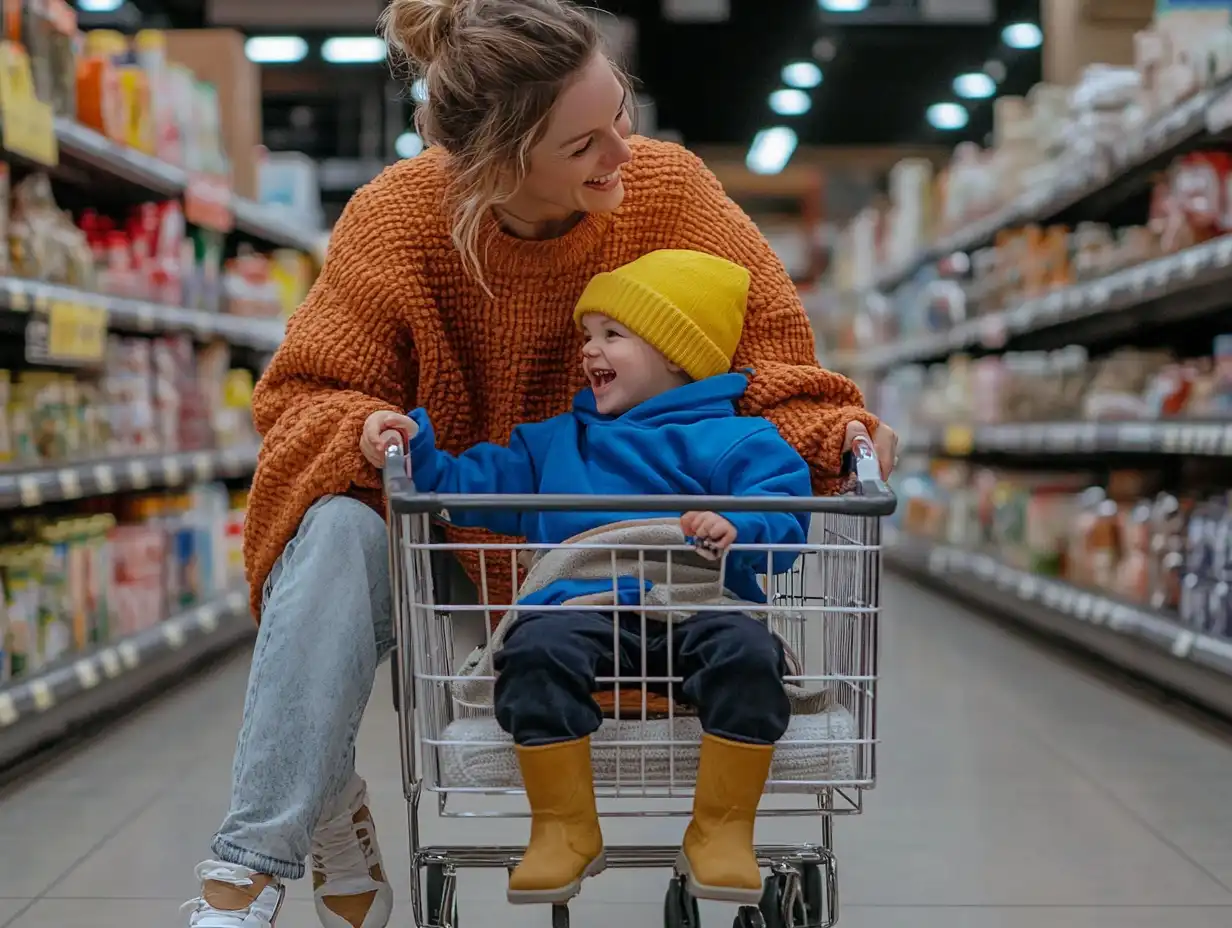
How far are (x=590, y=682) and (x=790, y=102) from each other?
12.1 meters

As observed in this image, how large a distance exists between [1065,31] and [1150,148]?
172 cm

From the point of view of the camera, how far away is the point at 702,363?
1683mm

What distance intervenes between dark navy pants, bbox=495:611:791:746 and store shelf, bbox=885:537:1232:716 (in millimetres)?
2238

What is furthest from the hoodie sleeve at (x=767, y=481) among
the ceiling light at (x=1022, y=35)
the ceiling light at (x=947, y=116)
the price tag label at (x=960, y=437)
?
the ceiling light at (x=947, y=116)

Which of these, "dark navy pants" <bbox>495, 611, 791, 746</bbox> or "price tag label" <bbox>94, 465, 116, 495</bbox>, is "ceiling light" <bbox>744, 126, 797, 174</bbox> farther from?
"dark navy pants" <bbox>495, 611, 791, 746</bbox>

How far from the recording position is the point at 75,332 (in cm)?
341

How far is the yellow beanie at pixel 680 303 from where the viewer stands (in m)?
1.64

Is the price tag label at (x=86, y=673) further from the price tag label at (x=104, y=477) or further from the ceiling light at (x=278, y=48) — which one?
the ceiling light at (x=278, y=48)

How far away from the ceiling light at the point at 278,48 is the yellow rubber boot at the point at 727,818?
9.91 meters

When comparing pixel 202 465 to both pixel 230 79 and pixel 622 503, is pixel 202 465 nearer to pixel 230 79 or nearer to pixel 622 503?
pixel 230 79

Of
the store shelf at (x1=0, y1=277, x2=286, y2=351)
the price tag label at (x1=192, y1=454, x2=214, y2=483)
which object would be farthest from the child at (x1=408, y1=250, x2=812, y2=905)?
the price tag label at (x1=192, y1=454, x2=214, y2=483)

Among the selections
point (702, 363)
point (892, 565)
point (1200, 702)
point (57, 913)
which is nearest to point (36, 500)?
point (57, 913)

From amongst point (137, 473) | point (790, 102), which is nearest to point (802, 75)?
point (790, 102)

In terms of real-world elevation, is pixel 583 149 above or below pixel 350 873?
above
